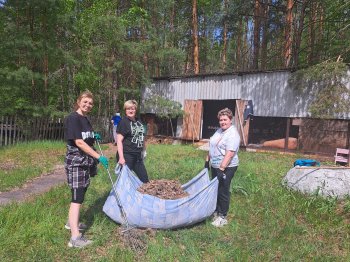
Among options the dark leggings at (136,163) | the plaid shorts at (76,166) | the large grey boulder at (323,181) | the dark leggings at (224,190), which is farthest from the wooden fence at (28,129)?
the large grey boulder at (323,181)

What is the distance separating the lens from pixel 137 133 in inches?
204

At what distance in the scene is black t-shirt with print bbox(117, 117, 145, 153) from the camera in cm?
508

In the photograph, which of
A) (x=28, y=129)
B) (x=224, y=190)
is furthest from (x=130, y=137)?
(x=28, y=129)

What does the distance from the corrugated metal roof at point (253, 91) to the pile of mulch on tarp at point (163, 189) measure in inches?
392

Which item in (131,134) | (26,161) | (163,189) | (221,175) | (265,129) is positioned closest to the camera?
(221,175)

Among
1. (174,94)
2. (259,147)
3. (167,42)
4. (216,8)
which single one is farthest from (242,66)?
(259,147)

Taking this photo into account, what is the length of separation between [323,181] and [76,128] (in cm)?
435

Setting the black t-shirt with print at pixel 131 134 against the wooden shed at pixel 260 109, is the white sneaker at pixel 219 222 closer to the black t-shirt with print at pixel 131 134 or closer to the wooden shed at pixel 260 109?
the black t-shirt with print at pixel 131 134

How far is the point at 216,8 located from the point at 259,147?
1990 cm

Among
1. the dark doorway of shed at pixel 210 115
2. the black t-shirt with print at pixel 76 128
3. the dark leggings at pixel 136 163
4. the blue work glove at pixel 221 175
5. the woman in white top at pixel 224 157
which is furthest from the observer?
the dark doorway of shed at pixel 210 115

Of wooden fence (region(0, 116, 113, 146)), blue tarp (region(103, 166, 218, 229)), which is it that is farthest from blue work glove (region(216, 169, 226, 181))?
wooden fence (region(0, 116, 113, 146))

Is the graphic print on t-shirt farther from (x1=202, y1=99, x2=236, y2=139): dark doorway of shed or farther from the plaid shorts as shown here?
(x1=202, y1=99, x2=236, y2=139): dark doorway of shed

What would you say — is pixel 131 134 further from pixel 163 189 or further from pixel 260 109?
pixel 260 109

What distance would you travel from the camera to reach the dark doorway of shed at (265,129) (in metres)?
14.5
